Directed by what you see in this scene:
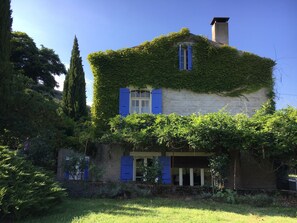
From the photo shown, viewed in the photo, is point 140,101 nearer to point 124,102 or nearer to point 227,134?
point 124,102

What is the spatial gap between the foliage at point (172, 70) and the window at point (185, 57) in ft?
0.70

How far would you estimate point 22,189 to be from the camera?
7520 millimetres

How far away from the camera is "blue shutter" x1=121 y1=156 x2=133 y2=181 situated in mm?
14867

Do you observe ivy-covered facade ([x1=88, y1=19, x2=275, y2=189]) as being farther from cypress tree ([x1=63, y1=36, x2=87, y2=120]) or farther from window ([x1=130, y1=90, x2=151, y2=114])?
cypress tree ([x1=63, y1=36, x2=87, y2=120])

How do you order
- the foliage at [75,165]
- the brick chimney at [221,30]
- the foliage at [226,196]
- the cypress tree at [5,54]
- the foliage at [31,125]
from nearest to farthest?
the foliage at [226,196] → the cypress tree at [5,54] → the foliage at [31,125] → the foliage at [75,165] → the brick chimney at [221,30]

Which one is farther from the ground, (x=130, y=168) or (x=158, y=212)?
(x=130, y=168)

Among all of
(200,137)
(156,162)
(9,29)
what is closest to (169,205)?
(156,162)

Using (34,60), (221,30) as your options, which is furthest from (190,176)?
(34,60)

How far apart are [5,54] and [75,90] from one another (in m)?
8.48

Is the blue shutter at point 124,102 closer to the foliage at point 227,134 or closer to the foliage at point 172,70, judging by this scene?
the foliage at point 172,70

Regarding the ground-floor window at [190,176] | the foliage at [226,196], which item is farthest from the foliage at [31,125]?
the foliage at [226,196]

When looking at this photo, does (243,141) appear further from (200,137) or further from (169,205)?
(169,205)

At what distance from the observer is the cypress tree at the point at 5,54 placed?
11.2 m

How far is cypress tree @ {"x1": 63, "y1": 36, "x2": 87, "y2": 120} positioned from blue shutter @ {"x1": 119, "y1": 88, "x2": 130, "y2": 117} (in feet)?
14.9
